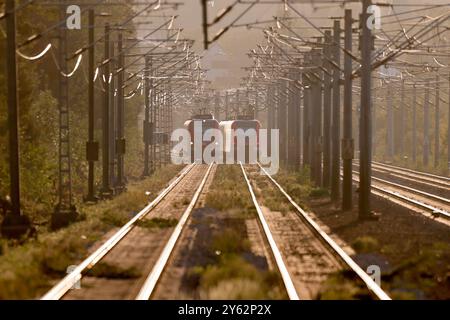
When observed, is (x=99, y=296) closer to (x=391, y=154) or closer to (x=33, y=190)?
(x=33, y=190)

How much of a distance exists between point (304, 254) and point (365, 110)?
8297mm

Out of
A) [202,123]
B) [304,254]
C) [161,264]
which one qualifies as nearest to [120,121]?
[304,254]

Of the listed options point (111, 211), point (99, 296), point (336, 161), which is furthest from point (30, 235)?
point (336, 161)

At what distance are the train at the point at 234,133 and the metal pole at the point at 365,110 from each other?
47630 mm

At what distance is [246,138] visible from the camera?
256 feet

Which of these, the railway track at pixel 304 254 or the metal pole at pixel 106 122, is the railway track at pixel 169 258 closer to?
the railway track at pixel 304 254

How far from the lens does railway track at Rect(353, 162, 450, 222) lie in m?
33.3

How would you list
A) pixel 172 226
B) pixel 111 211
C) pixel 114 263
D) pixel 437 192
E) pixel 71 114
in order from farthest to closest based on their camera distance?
pixel 71 114 < pixel 437 192 < pixel 111 211 < pixel 172 226 < pixel 114 263

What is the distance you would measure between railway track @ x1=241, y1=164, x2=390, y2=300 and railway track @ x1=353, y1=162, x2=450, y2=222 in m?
4.84

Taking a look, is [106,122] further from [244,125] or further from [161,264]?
[244,125]

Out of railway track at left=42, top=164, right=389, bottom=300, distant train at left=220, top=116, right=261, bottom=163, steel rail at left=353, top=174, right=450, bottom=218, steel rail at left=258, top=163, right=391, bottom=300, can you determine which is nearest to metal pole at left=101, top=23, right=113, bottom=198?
railway track at left=42, top=164, right=389, bottom=300

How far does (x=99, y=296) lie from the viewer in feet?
49.8

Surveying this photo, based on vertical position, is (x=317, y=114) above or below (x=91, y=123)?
above
